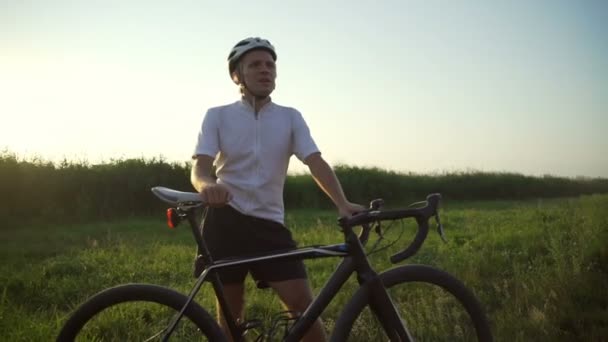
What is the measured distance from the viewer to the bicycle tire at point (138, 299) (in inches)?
98.7

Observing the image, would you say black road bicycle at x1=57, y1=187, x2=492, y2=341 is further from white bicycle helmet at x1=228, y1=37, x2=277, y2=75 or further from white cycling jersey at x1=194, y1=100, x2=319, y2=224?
white bicycle helmet at x1=228, y1=37, x2=277, y2=75

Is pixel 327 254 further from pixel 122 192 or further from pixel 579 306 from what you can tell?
pixel 122 192

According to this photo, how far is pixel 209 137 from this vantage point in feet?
10.0

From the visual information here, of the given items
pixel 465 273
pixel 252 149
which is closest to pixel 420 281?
pixel 252 149

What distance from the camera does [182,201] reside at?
249cm

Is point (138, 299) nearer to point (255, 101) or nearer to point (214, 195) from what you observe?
point (214, 195)

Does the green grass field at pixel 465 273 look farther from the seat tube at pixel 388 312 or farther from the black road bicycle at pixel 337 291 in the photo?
the seat tube at pixel 388 312

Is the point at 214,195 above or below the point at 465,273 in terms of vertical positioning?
above

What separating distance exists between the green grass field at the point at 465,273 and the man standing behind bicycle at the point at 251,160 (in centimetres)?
139

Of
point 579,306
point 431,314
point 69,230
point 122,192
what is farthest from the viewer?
point 122,192

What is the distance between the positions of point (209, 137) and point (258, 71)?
0.45 meters

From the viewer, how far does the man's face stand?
3.03 meters

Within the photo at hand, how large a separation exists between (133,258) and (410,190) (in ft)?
78.9

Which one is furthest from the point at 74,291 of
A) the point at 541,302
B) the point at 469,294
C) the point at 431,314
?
the point at 469,294
